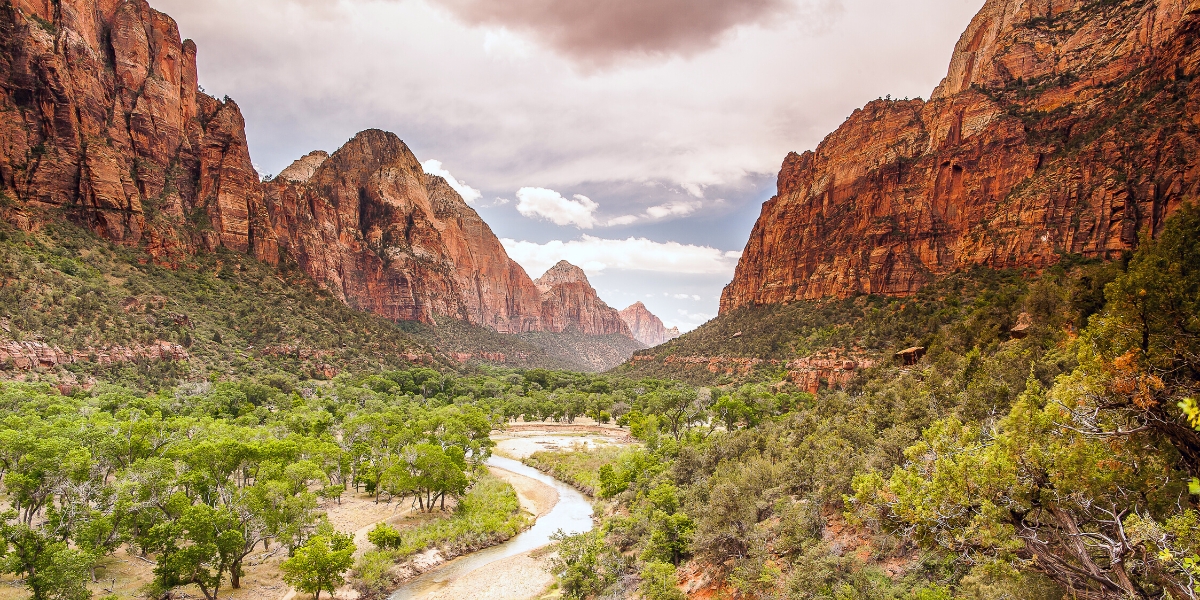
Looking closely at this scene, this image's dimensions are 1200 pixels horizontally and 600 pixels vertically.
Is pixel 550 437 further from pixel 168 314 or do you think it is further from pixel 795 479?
pixel 168 314

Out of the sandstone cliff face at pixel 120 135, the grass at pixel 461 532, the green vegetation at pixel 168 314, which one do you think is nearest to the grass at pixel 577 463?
the grass at pixel 461 532

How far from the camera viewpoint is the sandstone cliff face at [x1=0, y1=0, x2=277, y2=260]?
6793cm

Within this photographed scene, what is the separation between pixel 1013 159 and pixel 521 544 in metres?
82.5

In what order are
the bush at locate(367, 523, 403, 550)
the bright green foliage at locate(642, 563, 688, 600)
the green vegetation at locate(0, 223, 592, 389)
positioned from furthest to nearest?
1. the green vegetation at locate(0, 223, 592, 389)
2. the bush at locate(367, 523, 403, 550)
3. the bright green foliage at locate(642, 563, 688, 600)

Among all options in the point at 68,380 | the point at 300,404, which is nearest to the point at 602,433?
the point at 300,404

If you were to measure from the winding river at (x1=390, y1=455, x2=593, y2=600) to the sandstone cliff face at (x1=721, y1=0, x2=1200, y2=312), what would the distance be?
209 feet

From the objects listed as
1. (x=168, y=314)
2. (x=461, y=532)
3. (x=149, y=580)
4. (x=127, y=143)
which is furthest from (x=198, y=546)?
(x=127, y=143)

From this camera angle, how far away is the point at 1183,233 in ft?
30.3

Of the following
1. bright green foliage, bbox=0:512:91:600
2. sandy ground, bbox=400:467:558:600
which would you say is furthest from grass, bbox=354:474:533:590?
bright green foliage, bbox=0:512:91:600

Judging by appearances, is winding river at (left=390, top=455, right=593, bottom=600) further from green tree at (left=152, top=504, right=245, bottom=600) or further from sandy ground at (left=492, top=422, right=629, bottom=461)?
sandy ground at (left=492, top=422, right=629, bottom=461)

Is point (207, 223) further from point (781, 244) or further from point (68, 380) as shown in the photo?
point (781, 244)

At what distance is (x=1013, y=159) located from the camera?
71750 mm

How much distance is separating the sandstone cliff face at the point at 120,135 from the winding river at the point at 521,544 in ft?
235

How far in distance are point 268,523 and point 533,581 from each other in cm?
1203
